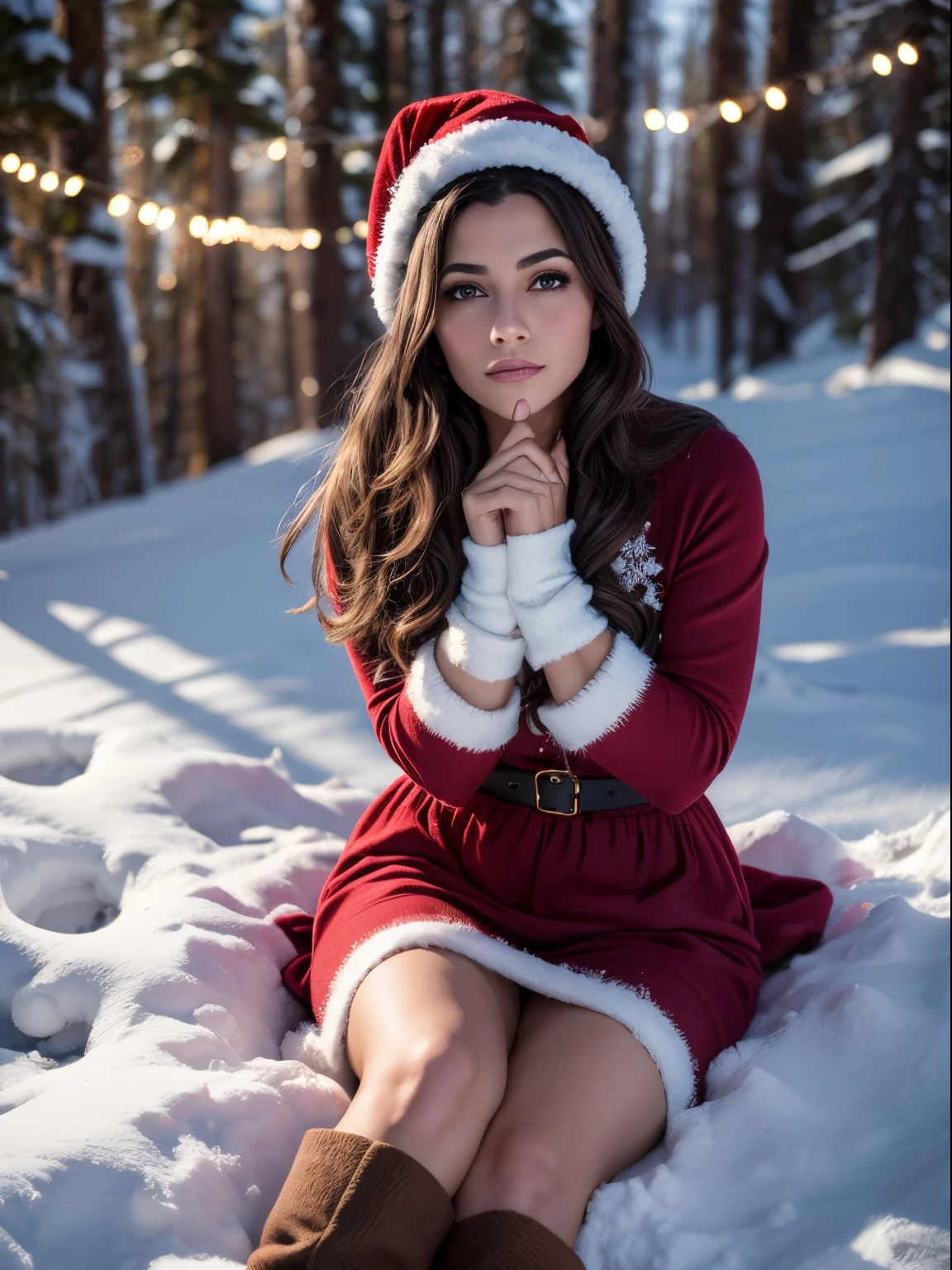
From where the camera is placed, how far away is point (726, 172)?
12.5 meters

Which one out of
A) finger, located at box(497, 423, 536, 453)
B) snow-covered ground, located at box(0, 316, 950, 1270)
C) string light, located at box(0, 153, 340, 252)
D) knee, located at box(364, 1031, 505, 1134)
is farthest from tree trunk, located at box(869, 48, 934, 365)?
knee, located at box(364, 1031, 505, 1134)

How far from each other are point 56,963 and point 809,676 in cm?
286

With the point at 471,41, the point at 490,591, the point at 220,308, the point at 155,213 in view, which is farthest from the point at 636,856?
the point at 471,41

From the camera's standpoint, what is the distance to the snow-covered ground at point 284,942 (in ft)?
4.87

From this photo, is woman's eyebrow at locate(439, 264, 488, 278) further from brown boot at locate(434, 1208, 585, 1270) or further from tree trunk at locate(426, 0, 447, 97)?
tree trunk at locate(426, 0, 447, 97)

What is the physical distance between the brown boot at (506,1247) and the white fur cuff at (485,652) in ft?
2.50

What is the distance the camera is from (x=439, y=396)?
79.7 inches

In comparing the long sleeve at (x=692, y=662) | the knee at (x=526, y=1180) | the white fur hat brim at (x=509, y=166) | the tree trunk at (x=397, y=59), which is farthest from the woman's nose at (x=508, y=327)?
the tree trunk at (x=397, y=59)

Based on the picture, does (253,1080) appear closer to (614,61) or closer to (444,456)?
(444,456)

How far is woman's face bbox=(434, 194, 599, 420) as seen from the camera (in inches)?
71.5

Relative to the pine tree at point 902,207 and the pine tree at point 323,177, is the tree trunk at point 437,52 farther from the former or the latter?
the pine tree at point 902,207

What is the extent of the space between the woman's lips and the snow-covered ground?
1008mm

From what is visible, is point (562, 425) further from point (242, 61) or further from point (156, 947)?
point (242, 61)

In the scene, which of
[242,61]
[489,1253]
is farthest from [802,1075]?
[242,61]
